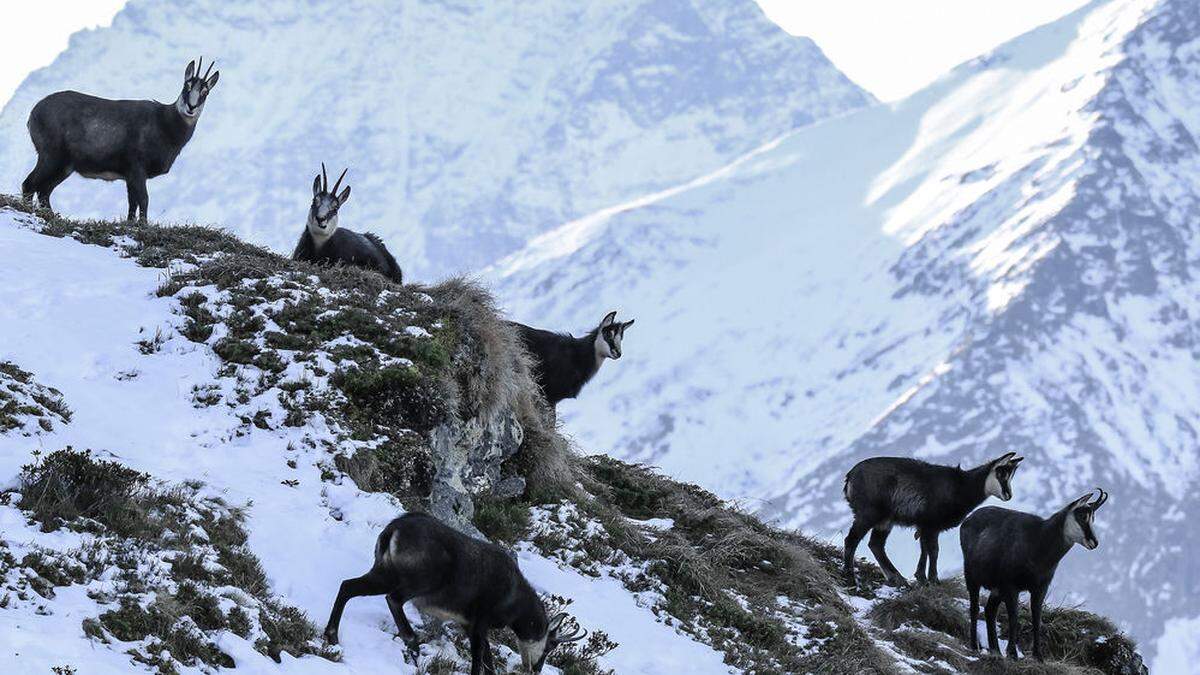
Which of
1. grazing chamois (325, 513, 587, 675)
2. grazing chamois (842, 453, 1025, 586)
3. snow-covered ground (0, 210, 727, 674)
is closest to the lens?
snow-covered ground (0, 210, 727, 674)

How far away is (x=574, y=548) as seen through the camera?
688 inches

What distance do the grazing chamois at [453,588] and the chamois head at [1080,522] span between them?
745cm

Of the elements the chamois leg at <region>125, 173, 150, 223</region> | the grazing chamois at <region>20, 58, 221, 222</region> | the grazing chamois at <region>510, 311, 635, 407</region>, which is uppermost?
the grazing chamois at <region>20, 58, 221, 222</region>

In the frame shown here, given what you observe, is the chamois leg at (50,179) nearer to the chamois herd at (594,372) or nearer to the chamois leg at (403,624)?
the chamois herd at (594,372)

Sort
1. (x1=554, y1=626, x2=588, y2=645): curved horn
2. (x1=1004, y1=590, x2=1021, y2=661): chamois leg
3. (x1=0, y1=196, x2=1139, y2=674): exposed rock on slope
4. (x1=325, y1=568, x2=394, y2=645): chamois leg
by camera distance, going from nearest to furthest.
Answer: (x1=0, y1=196, x2=1139, y2=674): exposed rock on slope
(x1=325, y1=568, x2=394, y2=645): chamois leg
(x1=554, y1=626, x2=588, y2=645): curved horn
(x1=1004, y1=590, x2=1021, y2=661): chamois leg

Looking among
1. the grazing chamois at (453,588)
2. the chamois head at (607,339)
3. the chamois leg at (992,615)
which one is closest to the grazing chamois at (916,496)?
the chamois leg at (992,615)

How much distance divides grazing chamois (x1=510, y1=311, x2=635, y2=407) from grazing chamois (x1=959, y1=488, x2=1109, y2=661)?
633cm

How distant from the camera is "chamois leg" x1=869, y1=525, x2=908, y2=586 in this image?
70.2 feet

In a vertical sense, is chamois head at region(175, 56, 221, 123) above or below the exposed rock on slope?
above

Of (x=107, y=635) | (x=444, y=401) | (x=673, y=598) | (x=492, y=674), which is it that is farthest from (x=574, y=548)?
(x=107, y=635)

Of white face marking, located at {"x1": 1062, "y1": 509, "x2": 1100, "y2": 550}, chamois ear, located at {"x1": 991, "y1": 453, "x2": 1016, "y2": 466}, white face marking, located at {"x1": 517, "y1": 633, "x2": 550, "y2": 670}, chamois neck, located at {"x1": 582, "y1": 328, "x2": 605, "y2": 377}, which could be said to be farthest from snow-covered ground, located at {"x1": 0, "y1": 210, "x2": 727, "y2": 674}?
chamois ear, located at {"x1": 991, "y1": 453, "x2": 1016, "y2": 466}

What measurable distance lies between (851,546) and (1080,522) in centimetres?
408

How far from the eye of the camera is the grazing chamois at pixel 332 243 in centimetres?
2098

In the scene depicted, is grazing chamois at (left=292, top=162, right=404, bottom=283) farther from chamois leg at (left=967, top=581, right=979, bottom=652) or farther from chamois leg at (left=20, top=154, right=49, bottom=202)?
chamois leg at (left=967, top=581, right=979, bottom=652)
